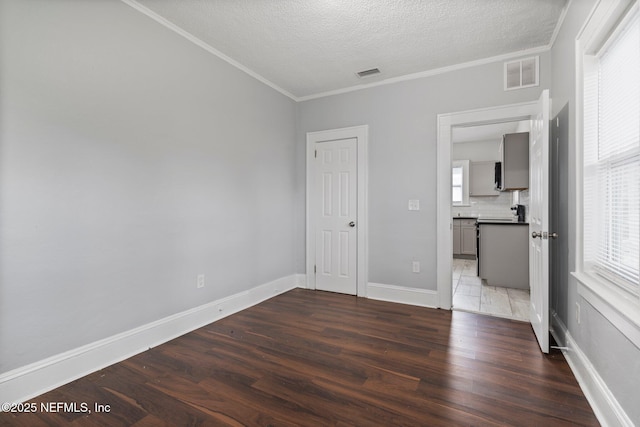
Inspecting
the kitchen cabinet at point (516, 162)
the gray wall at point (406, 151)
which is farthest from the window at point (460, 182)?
the gray wall at point (406, 151)

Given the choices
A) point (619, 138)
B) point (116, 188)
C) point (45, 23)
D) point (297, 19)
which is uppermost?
point (297, 19)

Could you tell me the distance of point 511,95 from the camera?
10.5 ft

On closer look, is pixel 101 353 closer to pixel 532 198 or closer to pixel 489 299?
pixel 532 198

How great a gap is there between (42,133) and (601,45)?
339cm

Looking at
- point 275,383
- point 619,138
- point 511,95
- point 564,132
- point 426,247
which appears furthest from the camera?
point 426,247

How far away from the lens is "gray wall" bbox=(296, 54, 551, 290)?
11.1 feet

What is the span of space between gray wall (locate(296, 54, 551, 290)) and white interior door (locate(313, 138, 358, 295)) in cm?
25

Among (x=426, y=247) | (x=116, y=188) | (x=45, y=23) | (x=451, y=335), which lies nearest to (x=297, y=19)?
(x=45, y=23)

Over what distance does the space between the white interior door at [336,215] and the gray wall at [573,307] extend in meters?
2.11

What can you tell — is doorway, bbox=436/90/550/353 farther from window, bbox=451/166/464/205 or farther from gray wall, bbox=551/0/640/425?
window, bbox=451/166/464/205

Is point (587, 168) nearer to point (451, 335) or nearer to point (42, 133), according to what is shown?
point (451, 335)

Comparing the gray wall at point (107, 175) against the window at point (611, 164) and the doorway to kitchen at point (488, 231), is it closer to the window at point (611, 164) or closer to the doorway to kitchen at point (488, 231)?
the doorway to kitchen at point (488, 231)

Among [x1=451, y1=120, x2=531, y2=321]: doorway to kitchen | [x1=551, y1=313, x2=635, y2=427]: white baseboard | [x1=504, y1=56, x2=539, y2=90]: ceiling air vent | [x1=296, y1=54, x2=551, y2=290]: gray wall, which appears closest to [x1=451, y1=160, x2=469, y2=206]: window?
[x1=451, y1=120, x2=531, y2=321]: doorway to kitchen

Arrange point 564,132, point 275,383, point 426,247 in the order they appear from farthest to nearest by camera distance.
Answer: point 426,247 < point 564,132 < point 275,383
